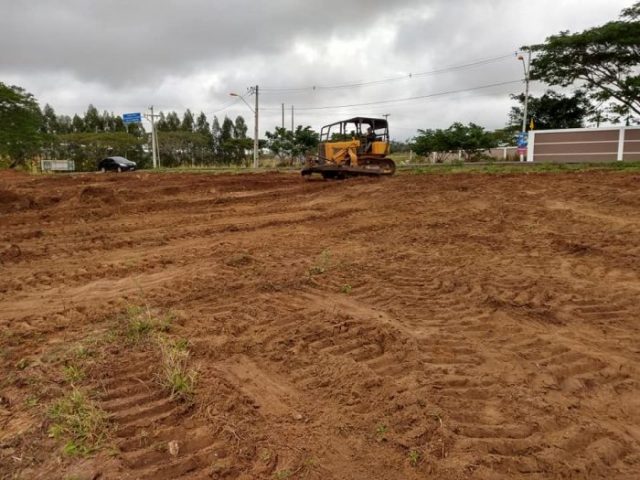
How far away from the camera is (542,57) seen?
2961 cm

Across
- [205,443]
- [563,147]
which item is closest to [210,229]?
[205,443]

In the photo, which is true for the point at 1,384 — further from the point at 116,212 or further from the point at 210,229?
the point at 116,212

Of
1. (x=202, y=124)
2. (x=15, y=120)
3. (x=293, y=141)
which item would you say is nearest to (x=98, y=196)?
(x=15, y=120)

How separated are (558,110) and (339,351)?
3813 cm

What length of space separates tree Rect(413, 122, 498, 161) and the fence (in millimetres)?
5568

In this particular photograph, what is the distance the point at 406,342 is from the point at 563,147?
27114 millimetres

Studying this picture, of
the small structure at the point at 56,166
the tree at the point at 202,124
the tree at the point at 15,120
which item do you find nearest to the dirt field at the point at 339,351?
the tree at the point at 15,120

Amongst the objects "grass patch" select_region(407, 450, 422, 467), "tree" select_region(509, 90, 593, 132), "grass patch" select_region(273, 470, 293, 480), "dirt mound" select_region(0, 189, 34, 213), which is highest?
"tree" select_region(509, 90, 593, 132)

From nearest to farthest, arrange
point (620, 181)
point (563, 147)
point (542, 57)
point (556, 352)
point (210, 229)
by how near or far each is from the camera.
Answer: point (556, 352) → point (210, 229) → point (620, 181) → point (563, 147) → point (542, 57)

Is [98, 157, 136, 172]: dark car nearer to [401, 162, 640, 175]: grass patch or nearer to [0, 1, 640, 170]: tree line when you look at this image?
[0, 1, 640, 170]: tree line

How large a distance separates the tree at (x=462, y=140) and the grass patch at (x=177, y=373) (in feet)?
106

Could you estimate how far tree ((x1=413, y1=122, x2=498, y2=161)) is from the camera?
107ft

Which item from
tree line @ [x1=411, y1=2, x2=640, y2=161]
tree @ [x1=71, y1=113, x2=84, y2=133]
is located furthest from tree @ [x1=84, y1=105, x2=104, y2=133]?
tree line @ [x1=411, y1=2, x2=640, y2=161]

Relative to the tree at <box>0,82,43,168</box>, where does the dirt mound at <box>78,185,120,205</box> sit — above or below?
below
